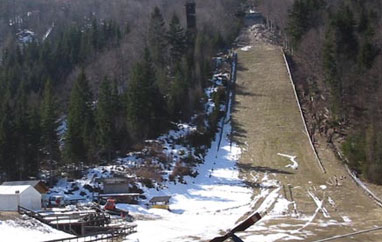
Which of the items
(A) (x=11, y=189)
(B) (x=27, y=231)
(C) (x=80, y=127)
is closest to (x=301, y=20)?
(C) (x=80, y=127)

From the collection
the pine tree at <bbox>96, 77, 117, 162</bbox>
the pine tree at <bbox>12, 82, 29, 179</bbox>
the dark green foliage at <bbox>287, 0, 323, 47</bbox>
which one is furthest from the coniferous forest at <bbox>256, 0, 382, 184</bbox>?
the pine tree at <bbox>12, 82, 29, 179</bbox>

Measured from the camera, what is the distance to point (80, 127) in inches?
1767

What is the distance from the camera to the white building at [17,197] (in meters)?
35.3

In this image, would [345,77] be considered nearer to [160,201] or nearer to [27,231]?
[160,201]

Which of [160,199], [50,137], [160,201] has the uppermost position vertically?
[50,137]

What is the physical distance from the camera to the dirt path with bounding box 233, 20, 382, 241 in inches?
1236

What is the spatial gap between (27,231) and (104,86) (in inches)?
800

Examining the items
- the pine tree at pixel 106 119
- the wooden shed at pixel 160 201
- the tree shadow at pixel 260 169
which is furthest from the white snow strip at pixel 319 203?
the pine tree at pixel 106 119

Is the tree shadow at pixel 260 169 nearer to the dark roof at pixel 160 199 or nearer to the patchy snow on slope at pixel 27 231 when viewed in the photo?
the dark roof at pixel 160 199

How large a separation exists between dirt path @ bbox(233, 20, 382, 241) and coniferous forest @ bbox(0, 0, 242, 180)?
5.63 metres

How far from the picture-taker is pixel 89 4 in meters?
126

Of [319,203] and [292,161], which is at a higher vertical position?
[292,161]

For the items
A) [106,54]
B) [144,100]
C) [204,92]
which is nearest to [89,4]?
[106,54]

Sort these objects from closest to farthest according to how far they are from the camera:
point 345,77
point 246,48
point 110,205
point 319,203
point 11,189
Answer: point 11,189
point 110,205
point 319,203
point 345,77
point 246,48
